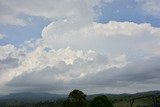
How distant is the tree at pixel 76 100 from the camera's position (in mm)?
84188

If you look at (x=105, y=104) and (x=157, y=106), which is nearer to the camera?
(x=157, y=106)

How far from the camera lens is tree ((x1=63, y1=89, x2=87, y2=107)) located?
8419 centimetres

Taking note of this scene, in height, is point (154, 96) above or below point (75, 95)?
below

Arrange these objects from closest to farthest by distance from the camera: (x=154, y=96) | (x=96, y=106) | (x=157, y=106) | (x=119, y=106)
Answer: (x=154, y=96)
(x=157, y=106)
(x=96, y=106)
(x=119, y=106)

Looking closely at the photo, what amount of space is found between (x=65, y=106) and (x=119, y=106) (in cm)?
9629

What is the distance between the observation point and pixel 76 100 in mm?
84750

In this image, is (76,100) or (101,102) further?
(76,100)

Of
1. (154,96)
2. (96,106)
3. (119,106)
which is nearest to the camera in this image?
(154,96)

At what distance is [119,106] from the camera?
579ft

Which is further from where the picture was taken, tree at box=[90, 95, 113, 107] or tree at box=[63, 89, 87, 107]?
tree at box=[63, 89, 87, 107]

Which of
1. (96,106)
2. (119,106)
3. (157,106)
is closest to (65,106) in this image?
(96,106)

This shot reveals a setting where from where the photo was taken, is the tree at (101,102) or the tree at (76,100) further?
the tree at (76,100)

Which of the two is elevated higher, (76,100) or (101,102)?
(76,100)

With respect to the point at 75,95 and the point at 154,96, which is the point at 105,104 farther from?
the point at 154,96
